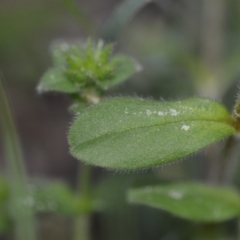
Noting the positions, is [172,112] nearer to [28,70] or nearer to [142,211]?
[142,211]

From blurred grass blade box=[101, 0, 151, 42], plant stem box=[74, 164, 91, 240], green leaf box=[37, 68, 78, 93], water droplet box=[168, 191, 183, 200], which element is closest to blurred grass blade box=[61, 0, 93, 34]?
blurred grass blade box=[101, 0, 151, 42]

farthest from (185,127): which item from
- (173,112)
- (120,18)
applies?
(120,18)

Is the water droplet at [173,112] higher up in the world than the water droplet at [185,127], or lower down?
higher up

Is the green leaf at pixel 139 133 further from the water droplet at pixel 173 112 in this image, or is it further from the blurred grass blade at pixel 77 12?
the blurred grass blade at pixel 77 12

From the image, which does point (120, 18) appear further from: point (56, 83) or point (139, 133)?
point (139, 133)

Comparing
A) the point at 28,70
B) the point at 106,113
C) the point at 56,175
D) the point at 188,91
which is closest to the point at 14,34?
the point at 28,70

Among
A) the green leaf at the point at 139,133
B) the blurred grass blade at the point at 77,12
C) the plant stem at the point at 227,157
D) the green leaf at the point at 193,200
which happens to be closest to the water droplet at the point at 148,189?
the green leaf at the point at 193,200
